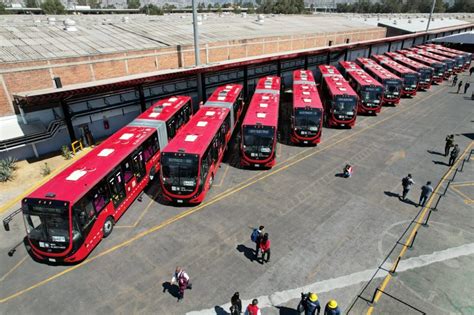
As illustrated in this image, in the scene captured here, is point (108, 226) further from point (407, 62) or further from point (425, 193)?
point (407, 62)

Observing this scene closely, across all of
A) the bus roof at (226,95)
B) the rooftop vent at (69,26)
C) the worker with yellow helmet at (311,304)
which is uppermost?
the rooftop vent at (69,26)

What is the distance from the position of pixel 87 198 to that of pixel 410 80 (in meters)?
38.1

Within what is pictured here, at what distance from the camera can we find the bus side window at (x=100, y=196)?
13.2 metres

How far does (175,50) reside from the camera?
3034 centimetres

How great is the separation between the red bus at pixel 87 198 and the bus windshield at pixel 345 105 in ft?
55.1

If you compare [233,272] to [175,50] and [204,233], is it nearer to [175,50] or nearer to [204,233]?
[204,233]

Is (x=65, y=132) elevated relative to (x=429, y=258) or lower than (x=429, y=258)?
elevated

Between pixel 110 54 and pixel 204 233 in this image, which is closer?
pixel 204 233

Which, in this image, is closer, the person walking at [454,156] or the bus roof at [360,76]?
the person walking at [454,156]

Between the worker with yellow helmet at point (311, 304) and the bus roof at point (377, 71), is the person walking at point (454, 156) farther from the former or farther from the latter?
the worker with yellow helmet at point (311, 304)

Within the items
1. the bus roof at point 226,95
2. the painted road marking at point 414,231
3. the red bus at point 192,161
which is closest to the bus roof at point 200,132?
the red bus at point 192,161

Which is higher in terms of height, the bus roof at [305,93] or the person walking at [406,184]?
the bus roof at [305,93]

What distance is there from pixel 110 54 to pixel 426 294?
27.5 metres

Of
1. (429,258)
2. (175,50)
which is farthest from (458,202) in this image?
(175,50)
